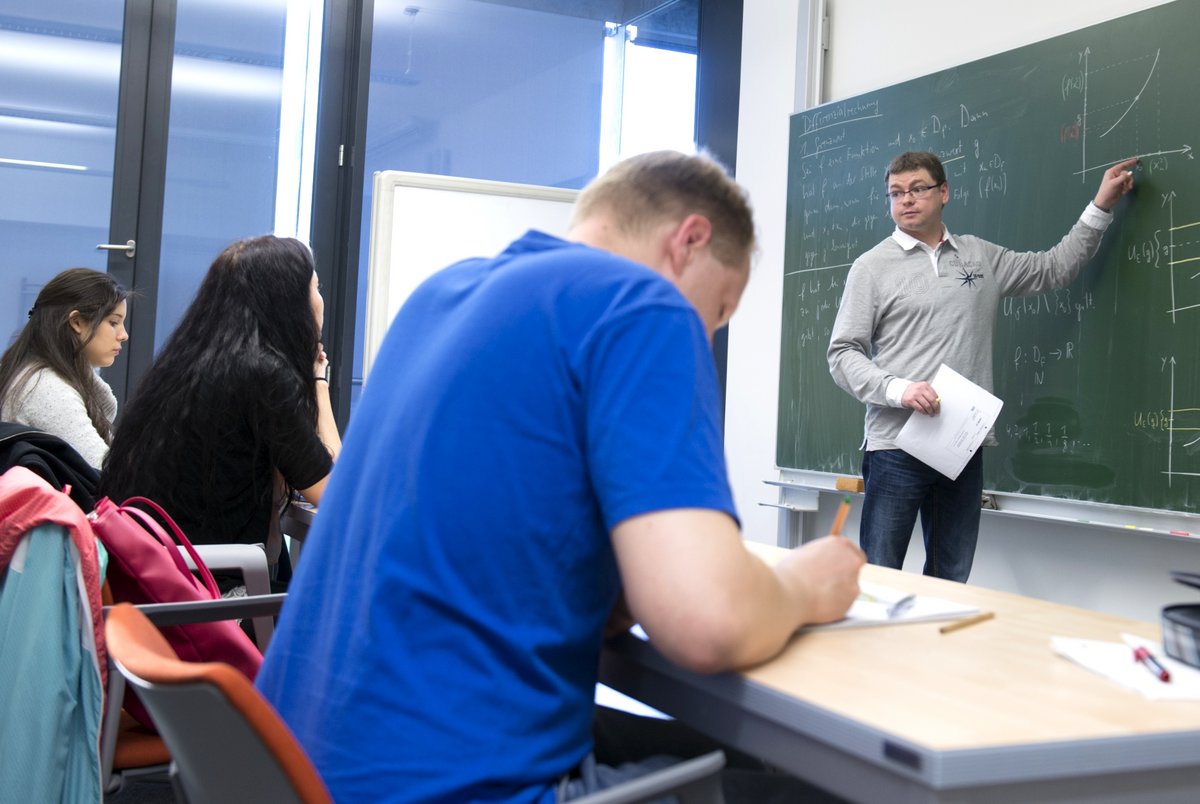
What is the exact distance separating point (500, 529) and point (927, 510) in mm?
2933

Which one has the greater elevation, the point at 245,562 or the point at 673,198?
the point at 673,198

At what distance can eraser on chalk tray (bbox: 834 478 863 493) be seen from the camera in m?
4.31

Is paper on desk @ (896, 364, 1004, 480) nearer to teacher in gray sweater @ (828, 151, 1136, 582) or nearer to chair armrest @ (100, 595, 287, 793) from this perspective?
teacher in gray sweater @ (828, 151, 1136, 582)

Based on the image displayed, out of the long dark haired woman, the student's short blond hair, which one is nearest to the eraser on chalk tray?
the long dark haired woman

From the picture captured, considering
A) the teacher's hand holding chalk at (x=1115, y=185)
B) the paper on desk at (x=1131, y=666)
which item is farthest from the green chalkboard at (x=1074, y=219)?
the paper on desk at (x=1131, y=666)

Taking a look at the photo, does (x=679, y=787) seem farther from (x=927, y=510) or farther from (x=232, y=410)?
(x=927, y=510)

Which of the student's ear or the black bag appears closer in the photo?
the student's ear

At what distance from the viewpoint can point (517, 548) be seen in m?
0.96

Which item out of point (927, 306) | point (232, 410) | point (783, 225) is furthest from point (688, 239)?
point (783, 225)

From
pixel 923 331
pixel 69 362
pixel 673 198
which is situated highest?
pixel 923 331

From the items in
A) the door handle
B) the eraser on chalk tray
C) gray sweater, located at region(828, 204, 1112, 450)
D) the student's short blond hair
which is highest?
the door handle

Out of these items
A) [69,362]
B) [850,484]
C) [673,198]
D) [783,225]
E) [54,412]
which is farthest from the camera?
[783,225]

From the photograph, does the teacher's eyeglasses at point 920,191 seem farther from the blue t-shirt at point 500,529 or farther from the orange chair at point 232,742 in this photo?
the orange chair at point 232,742

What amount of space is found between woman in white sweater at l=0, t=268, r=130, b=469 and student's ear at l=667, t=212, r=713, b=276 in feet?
8.42
